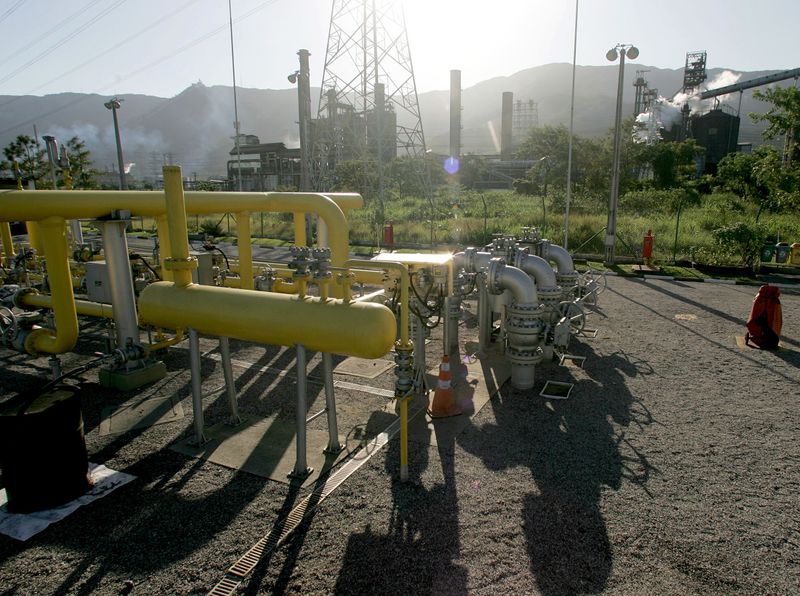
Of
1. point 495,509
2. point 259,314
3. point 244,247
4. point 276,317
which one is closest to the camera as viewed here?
point 495,509

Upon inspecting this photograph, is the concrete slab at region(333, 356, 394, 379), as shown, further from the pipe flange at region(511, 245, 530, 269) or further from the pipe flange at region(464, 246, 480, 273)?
the pipe flange at region(511, 245, 530, 269)

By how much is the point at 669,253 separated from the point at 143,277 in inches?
690

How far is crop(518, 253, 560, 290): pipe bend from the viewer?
873 cm

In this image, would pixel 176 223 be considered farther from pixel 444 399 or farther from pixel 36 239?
pixel 36 239

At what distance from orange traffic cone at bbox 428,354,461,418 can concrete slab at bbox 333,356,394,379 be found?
165 cm

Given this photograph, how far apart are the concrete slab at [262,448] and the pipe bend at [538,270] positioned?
4337 millimetres

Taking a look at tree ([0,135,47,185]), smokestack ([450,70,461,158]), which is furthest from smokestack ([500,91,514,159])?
tree ([0,135,47,185])

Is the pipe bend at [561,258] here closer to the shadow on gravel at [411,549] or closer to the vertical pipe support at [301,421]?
the shadow on gravel at [411,549]

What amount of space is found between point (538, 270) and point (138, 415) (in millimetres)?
6420

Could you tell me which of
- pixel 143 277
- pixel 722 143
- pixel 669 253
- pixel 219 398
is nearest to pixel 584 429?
pixel 219 398

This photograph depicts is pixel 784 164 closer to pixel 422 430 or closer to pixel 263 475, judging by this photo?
pixel 422 430

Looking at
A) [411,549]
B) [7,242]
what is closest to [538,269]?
[411,549]

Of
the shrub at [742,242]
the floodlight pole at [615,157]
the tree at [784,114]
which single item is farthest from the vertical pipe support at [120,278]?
the tree at [784,114]

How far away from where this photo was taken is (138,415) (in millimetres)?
7047
